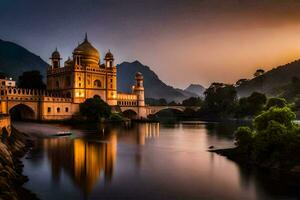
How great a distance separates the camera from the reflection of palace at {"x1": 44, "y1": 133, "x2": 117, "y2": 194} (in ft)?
87.1

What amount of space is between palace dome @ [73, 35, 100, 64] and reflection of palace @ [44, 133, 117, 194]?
5021cm

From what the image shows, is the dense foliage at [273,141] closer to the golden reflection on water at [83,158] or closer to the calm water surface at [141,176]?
the calm water surface at [141,176]

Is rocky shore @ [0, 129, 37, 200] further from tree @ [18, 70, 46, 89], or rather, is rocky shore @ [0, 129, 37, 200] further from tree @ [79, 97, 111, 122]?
tree @ [18, 70, 46, 89]

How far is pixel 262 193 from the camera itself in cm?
2309

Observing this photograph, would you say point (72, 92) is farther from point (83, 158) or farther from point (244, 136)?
point (244, 136)

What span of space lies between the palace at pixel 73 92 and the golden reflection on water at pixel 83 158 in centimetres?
2898

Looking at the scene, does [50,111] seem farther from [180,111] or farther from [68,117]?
[180,111]

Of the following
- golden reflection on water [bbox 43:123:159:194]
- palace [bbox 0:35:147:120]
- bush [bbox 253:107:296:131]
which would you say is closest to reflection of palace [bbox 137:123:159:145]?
golden reflection on water [bbox 43:123:159:194]

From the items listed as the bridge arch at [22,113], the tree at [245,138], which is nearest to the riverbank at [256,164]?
the tree at [245,138]

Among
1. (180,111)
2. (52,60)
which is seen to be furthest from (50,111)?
(180,111)

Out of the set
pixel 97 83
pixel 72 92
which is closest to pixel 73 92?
pixel 72 92

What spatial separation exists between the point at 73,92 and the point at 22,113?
1297cm

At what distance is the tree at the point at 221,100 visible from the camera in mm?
118012

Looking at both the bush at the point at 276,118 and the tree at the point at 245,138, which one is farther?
the tree at the point at 245,138
